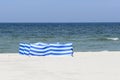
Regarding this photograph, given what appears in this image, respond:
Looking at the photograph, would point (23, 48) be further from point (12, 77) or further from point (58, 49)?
point (12, 77)

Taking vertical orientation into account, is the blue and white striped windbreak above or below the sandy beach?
above

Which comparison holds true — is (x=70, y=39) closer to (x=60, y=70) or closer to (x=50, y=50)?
(x=50, y=50)

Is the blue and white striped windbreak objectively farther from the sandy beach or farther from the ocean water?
the ocean water

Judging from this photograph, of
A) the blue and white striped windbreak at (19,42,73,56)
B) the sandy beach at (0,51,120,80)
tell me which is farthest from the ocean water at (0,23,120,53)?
the sandy beach at (0,51,120,80)

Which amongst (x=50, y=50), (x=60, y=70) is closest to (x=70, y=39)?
(x=50, y=50)

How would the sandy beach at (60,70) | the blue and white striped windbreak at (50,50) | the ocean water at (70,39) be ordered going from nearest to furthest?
the sandy beach at (60,70), the blue and white striped windbreak at (50,50), the ocean water at (70,39)

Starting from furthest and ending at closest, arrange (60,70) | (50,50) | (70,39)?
(70,39)
(50,50)
(60,70)

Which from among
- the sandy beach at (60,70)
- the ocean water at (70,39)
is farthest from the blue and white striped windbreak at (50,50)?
the ocean water at (70,39)

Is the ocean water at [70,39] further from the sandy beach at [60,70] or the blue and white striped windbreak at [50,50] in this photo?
the sandy beach at [60,70]

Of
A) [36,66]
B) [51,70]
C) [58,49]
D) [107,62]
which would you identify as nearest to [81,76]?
[51,70]

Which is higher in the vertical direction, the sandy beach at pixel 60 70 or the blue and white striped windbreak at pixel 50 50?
the blue and white striped windbreak at pixel 50 50

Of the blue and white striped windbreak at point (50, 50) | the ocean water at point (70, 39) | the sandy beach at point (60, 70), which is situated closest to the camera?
the sandy beach at point (60, 70)

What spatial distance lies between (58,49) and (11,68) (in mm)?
5498

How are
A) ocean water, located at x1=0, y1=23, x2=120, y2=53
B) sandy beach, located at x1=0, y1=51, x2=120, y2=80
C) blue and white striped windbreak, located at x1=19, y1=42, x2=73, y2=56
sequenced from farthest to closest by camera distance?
ocean water, located at x1=0, y1=23, x2=120, y2=53 → blue and white striped windbreak, located at x1=19, y1=42, x2=73, y2=56 → sandy beach, located at x1=0, y1=51, x2=120, y2=80
